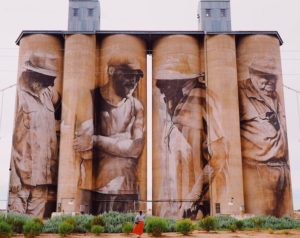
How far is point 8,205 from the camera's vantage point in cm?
4125

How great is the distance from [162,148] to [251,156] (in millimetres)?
8493

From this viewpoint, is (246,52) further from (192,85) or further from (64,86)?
(64,86)

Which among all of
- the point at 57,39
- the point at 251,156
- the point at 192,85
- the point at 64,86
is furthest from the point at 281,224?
the point at 57,39

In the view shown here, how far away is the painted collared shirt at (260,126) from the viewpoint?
4188cm

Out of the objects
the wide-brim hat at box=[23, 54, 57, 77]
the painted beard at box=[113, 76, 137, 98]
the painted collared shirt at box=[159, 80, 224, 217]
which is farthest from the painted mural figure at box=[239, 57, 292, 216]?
the wide-brim hat at box=[23, 54, 57, 77]

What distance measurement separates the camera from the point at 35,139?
4184 centimetres

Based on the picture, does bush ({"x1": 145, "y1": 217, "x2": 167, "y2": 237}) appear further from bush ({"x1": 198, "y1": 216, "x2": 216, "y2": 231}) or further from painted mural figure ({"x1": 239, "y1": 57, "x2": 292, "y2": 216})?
painted mural figure ({"x1": 239, "y1": 57, "x2": 292, "y2": 216})

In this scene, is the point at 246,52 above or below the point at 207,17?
below

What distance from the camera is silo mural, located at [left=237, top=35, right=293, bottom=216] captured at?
4103 centimetres

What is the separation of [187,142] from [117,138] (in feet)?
22.1

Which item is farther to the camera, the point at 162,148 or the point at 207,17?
the point at 207,17

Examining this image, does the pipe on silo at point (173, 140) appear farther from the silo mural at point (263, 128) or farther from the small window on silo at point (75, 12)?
the small window on silo at point (75, 12)

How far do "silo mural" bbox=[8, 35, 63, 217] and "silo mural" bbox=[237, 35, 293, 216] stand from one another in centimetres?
1839

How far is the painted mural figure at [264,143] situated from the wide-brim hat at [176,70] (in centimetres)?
539
